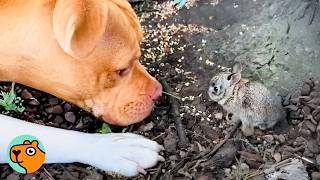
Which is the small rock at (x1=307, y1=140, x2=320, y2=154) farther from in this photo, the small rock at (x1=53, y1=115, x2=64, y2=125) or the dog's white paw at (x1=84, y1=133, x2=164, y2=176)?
the small rock at (x1=53, y1=115, x2=64, y2=125)

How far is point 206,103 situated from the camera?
3762 mm

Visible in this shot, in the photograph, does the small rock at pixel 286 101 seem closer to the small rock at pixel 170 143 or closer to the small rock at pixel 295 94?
the small rock at pixel 295 94

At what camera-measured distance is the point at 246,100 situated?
11.9ft

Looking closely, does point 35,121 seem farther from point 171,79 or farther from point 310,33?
point 310,33

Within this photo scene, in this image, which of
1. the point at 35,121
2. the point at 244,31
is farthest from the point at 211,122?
the point at 35,121

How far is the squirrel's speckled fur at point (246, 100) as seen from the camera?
140 inches

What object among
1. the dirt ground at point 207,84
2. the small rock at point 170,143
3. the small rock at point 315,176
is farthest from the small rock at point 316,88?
the small rock at point 170,143

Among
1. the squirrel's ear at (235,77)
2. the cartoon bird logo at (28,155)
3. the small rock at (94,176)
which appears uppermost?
the squirrel's ear at (235,77)

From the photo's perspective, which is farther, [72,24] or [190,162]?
[190,162]

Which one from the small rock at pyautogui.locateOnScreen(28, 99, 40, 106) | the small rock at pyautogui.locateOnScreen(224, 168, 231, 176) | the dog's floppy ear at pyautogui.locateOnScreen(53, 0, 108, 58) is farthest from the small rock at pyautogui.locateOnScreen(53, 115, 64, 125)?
the small rock at pyautogui.locateOnScreen(224, 168, 231, 176)

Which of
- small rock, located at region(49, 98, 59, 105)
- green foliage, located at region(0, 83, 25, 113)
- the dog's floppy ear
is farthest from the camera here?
small rock, located at region(49, 98, 59, 105)

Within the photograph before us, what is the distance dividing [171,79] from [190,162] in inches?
20.7

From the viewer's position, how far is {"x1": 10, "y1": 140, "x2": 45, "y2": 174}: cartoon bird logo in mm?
3408

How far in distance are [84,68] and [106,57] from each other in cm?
11
